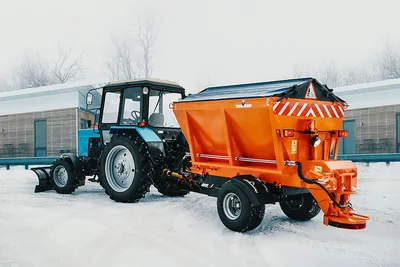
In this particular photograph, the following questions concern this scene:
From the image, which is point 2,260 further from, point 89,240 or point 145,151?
point 145,151

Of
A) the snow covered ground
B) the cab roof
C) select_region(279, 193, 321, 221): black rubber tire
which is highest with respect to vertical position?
the cab roof

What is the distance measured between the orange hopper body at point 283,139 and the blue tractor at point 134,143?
1336 millimetres

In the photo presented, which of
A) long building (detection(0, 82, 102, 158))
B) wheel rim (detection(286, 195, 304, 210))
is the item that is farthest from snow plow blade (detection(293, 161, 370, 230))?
long building (detection(0, 82, 102, 158))

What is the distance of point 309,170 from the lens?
214 inches

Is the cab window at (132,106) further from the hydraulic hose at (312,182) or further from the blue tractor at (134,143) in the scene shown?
the hydraulic hose at (312,182)

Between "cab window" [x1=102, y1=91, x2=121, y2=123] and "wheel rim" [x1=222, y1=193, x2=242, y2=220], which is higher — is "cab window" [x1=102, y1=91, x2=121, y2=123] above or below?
above

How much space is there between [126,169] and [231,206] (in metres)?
3.01

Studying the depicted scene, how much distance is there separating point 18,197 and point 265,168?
5.57 metres

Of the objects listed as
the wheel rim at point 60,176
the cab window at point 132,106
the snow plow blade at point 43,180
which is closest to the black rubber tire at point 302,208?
the cab window at point 132,106

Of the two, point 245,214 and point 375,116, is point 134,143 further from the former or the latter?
point 375,116

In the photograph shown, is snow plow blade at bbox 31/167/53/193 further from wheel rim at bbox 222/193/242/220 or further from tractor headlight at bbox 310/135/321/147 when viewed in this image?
tractor headlight at bbox 310/135/321/147

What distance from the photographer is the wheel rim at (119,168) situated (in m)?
8.03

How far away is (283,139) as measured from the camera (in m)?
5.43

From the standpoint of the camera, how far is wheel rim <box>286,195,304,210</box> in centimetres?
628
